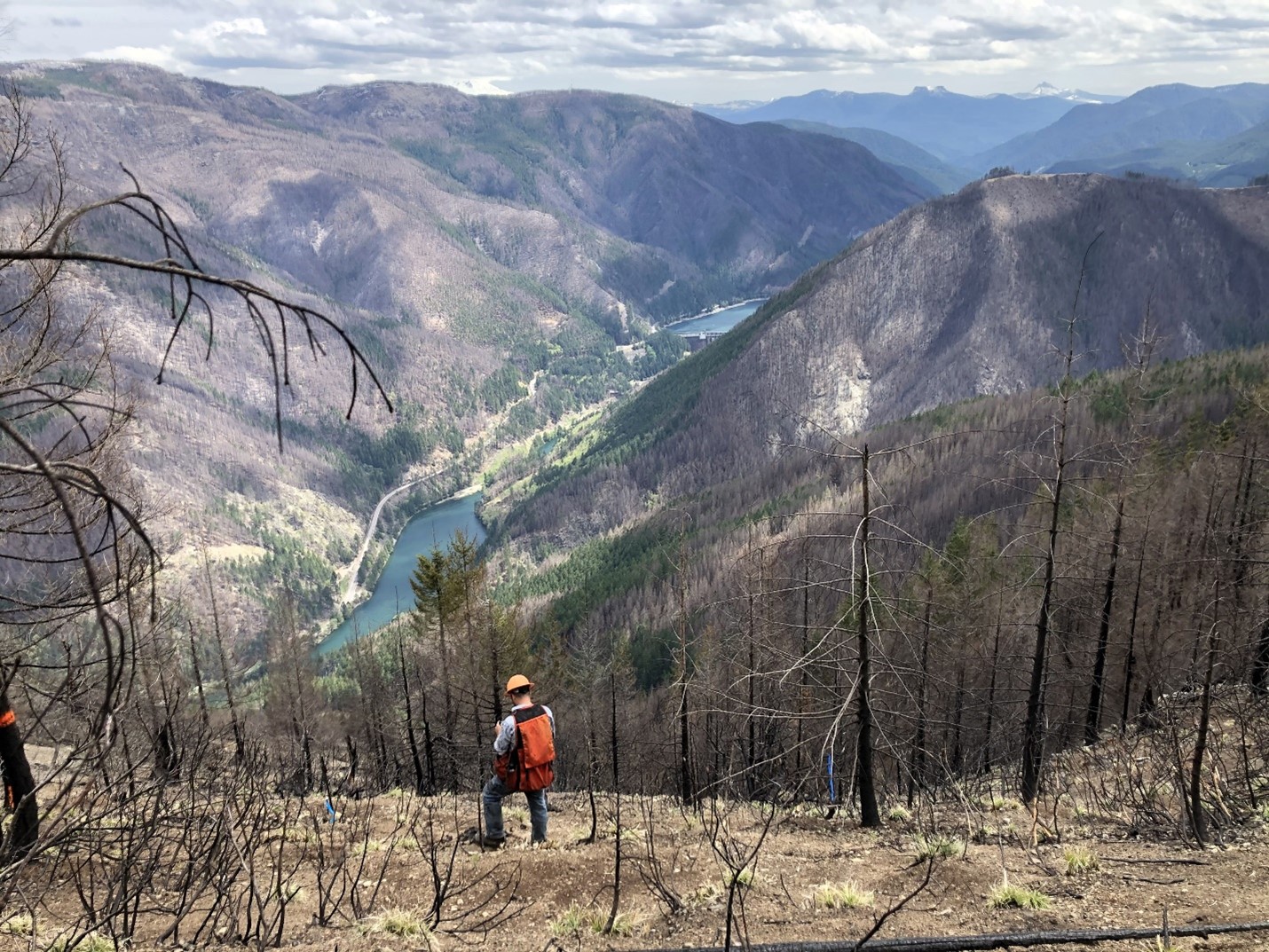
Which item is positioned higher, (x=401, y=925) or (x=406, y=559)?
(x=401, y=925)

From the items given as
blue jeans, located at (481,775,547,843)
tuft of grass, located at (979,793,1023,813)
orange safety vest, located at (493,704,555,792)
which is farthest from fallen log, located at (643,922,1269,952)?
tuft of grass, located at (979,793,1023,813)

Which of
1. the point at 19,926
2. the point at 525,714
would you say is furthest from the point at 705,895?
the point at 19,926

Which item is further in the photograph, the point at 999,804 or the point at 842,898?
the point at 999,804

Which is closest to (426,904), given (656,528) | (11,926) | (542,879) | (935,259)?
(542,879)

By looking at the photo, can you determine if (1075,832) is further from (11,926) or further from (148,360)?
(148,360)

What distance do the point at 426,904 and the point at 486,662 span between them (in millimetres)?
20696

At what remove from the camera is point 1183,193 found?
15138 centimetres

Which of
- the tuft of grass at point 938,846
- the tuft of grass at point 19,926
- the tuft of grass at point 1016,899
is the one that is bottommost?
the tuft of grass at point 938,846

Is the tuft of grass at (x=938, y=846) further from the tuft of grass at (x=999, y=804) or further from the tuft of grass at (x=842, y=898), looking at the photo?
the tuft of grass at (x=999, y=804)

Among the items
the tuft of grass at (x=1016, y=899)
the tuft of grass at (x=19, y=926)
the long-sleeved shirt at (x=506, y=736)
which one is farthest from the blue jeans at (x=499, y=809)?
the tuft of grass at (x=1016, y=899)

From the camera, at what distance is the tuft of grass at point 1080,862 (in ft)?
26.0

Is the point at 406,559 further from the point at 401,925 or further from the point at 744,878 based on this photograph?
the point at 401,925

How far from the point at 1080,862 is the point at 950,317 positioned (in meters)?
157

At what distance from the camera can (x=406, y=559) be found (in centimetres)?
13938
